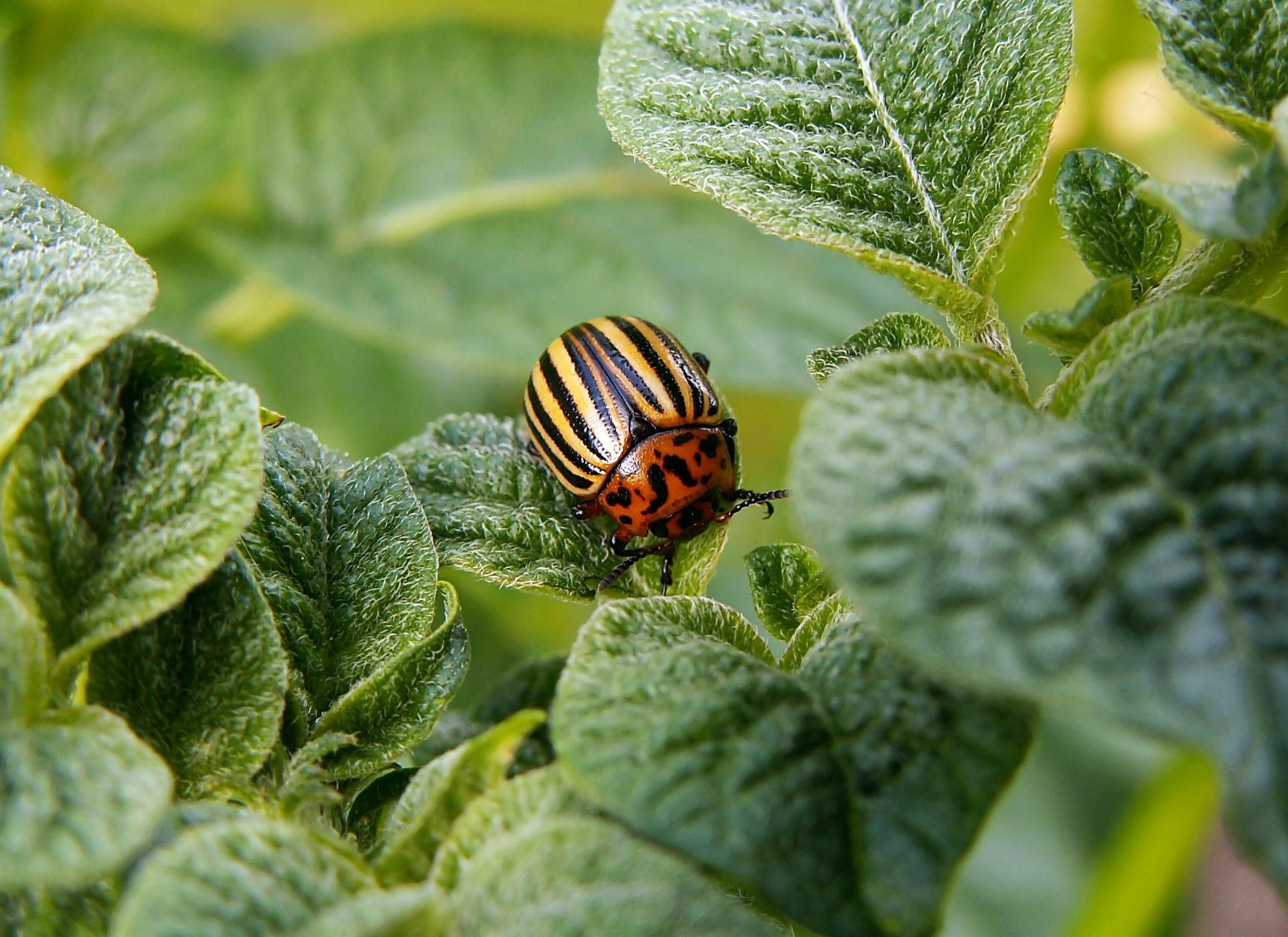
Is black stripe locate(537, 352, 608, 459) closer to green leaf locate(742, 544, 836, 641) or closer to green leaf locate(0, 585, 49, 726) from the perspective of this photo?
green leaf locate(742, 544, 836, 641)

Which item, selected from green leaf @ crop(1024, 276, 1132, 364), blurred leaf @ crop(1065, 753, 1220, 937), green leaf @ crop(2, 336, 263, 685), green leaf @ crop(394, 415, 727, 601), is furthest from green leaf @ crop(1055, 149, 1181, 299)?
blurred leaf @ crop(1065, 753, 1220, 937)

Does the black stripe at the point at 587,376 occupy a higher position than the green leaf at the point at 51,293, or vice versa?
the green leaf at the point at 51,293

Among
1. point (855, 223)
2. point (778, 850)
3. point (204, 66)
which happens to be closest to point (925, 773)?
point (778, 850)

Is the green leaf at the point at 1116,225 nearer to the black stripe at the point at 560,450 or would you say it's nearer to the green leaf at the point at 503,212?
the black stripe at the point at 560,450

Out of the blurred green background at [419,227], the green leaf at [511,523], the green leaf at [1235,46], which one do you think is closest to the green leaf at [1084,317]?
the green leaf at [1235,46]

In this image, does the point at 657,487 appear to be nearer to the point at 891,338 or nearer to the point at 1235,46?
the point at 891,338

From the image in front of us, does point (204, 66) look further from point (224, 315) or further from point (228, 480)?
point (228, 480)
